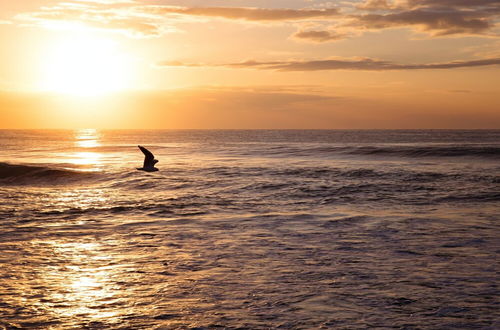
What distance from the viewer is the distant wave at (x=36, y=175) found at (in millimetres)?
30312

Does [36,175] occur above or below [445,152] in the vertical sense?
below

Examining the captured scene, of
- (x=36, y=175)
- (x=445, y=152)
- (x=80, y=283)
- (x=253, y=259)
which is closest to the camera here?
(x=80, y=283)

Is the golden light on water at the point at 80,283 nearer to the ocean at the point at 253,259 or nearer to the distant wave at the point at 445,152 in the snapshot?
the ocean at the point at 253,259

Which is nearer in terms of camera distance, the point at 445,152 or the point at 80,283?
the point at 80,283

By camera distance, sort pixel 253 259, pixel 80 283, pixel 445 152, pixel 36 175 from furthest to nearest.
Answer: pixel 445 152 → pixel 36 175 → pixel 253 259 → pixel 80 283

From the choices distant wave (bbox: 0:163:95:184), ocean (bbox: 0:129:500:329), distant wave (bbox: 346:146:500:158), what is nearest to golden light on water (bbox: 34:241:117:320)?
ocean (bbox: 0:129:500:329)

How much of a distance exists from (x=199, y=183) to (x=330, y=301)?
18.7 meters

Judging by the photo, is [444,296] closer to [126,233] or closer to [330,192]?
[126,233]

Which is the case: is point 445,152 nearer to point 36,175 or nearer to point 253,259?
point 36,175

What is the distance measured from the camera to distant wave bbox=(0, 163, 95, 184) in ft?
99.5

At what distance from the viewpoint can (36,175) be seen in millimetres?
32094

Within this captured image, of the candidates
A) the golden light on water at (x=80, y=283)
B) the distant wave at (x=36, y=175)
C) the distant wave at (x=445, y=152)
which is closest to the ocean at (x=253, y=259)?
the golden light on water at (x=80, y=283)

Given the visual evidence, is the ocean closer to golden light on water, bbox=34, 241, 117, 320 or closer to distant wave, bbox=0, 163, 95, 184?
golden light on water, bbox=34, 241, 117, 320

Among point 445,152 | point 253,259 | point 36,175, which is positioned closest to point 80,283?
point 253,259
